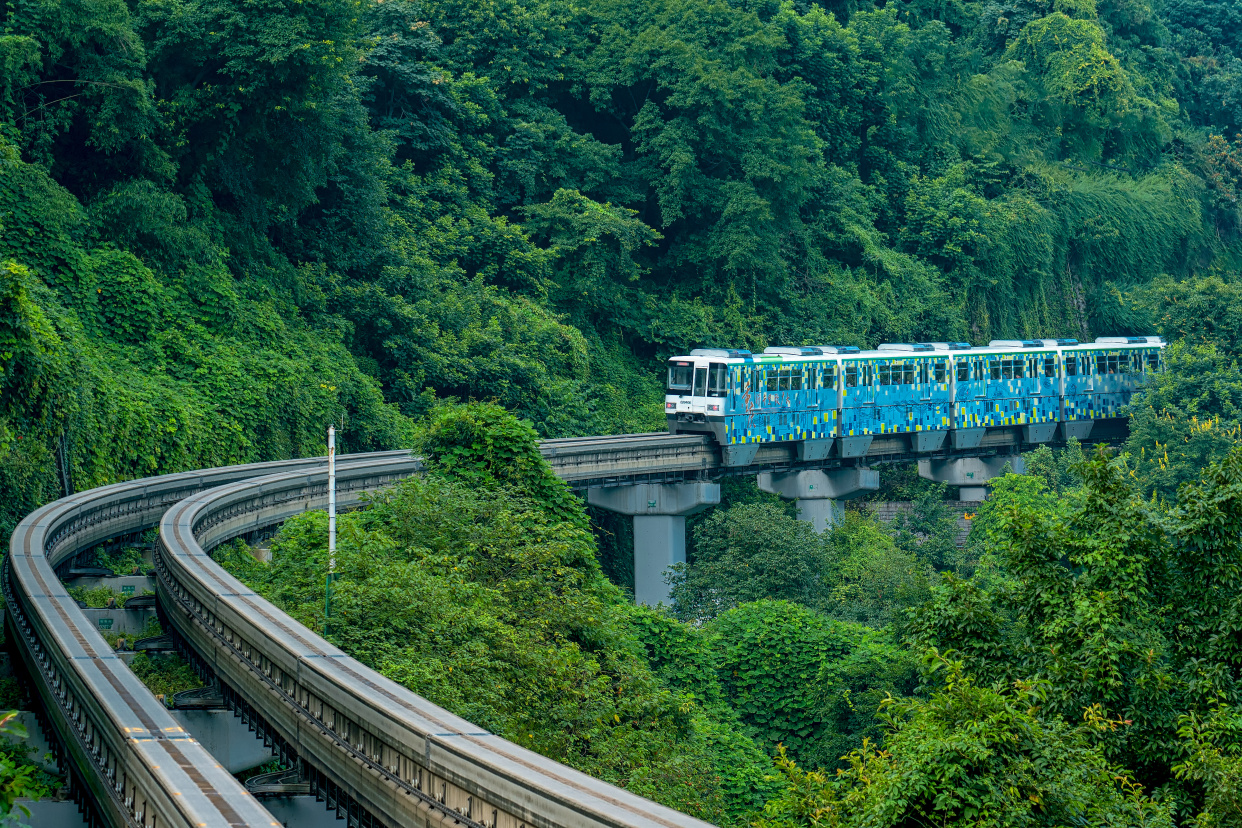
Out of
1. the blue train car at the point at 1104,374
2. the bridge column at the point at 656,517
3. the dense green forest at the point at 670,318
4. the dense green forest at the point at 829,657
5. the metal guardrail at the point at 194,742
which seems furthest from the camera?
the blue train car at the point at 1104,374

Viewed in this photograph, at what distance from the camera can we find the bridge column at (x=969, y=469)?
4962cm

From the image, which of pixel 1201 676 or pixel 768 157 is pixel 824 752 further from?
pixel 768 157

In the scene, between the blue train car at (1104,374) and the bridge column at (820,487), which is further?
the blue train car at (1104,374)

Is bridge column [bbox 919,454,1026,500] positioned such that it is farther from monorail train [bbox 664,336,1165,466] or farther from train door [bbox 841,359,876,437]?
train door [bbox 841,359,876,437]

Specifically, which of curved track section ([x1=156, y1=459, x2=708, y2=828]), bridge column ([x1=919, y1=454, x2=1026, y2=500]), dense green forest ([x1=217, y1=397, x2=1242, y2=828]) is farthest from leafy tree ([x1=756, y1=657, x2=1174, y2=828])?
bridge column ([x1=919, y1=454, x2=1026, y2=500])

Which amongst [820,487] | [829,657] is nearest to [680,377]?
[820,487]

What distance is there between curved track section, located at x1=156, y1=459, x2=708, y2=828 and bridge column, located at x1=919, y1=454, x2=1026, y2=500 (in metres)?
32.7

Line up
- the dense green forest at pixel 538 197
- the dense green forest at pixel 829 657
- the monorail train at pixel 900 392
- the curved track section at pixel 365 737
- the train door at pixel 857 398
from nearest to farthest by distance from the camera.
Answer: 1. the curved track section at pixel 365 737
2. the dense green forest at pixel 829 657
3. the dense green forest at pixel 538 197
4. the monorail train at pixel 900 392
5. the train door at pixel 857 398

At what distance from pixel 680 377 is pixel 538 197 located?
1516cm

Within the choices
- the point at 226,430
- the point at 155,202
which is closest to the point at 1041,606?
the point at 226,430

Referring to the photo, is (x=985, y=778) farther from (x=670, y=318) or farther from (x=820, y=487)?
(x=670, y=318)

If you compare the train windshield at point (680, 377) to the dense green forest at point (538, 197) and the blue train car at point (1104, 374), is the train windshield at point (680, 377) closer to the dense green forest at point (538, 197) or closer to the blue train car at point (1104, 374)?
the dense green forest at point (538, 197)

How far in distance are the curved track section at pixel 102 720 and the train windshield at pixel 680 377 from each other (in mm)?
20379

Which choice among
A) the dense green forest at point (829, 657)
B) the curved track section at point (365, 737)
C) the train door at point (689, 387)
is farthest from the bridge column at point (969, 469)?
the curved track section at point (365, 737)
